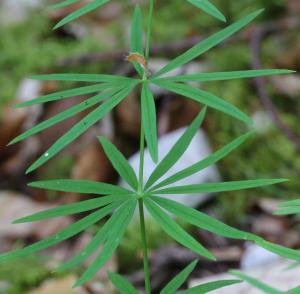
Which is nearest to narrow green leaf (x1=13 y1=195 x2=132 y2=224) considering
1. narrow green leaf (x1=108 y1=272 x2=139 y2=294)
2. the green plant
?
the green plant

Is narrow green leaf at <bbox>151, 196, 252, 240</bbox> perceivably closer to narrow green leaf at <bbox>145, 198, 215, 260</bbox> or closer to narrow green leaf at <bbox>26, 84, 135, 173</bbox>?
narrow green leaf at <bbox>145, 198, 215, 260</bbox>

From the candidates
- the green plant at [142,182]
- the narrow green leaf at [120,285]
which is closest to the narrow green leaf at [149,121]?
the green plant at [142,182]

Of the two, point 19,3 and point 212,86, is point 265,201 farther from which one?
point 19,3

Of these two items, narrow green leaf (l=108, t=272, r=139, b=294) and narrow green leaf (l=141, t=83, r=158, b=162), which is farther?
narrow green leaf (l=108, t=272, r=139, b=294)

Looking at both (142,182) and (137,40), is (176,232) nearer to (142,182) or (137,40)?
(142,182)

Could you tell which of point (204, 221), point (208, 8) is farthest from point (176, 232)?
point (208, 8)

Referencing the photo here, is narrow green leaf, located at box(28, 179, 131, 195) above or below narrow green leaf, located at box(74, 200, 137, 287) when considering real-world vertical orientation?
above

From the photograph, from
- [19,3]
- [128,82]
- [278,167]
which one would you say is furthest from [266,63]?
[128,82]
